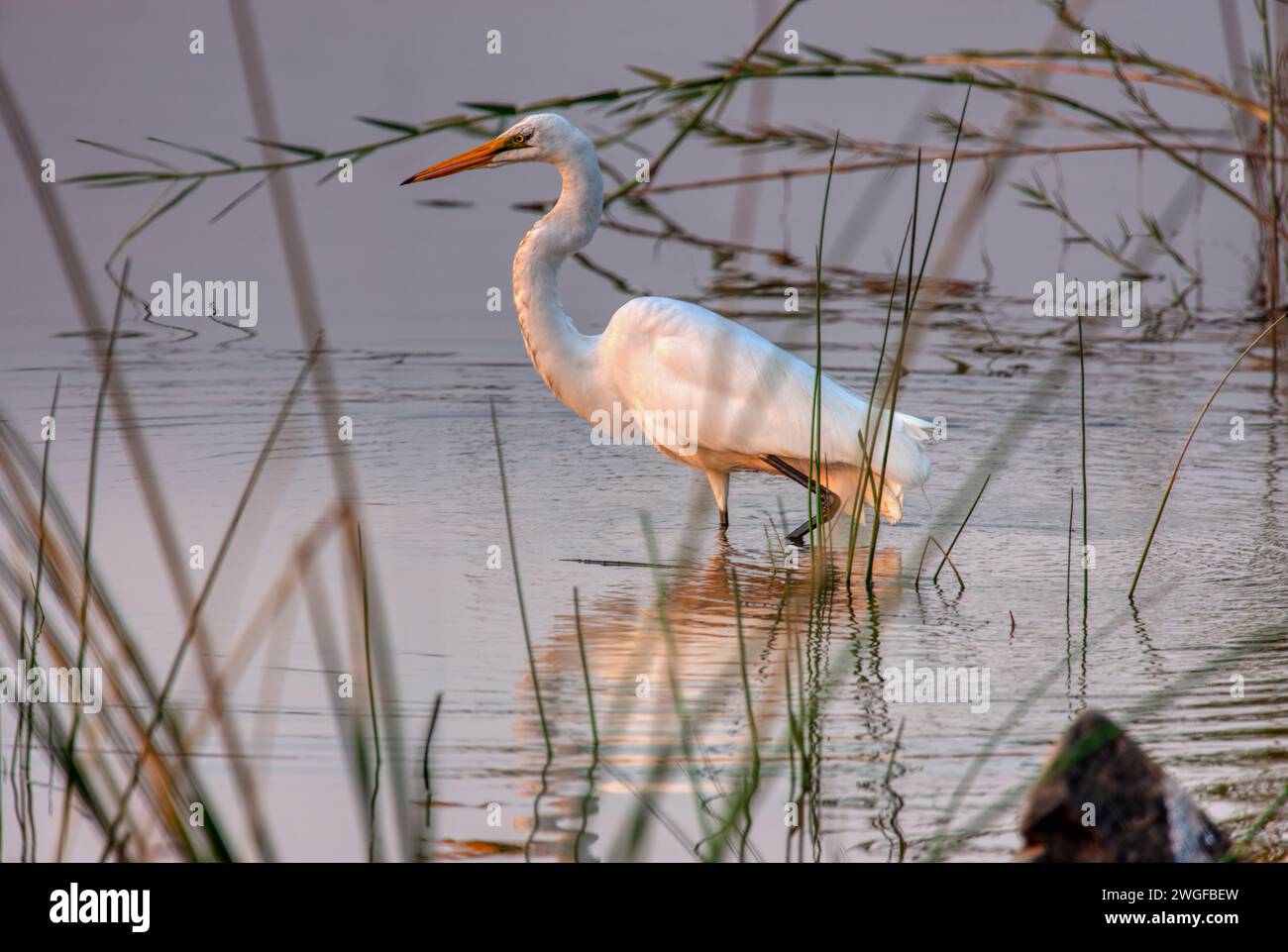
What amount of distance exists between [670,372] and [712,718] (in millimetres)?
2485

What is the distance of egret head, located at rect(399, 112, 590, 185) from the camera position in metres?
6.06

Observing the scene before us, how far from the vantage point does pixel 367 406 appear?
776cm

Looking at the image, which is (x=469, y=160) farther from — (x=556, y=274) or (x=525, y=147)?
(x=556, y=274)

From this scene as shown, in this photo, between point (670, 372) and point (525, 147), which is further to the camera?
point (525, 147)

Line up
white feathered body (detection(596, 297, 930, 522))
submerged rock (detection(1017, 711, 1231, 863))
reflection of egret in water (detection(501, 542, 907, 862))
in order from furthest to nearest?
white feathered body (detection(596, 297, 930, 522)) → reflection of egret in water (detection(501, 542, 907, 862)) → submerged rock (detection(1017, 711, 1231, 863))

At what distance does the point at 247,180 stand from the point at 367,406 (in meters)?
3.40

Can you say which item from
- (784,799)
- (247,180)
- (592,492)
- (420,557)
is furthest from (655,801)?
(247,180)

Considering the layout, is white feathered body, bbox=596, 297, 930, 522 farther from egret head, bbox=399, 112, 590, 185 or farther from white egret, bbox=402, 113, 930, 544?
egret head, bbox=399, 112, 590, 185

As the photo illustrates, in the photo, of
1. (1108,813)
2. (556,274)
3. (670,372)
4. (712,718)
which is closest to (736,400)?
(670,372)

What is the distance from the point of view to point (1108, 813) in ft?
7.43

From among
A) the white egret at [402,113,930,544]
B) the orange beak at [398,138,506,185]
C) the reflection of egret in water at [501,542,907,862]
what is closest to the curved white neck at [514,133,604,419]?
the white egret at [402,113,930,544]

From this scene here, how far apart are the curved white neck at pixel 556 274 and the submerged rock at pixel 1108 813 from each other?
4.08 meters

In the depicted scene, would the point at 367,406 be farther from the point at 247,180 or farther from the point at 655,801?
the point at 655,801
